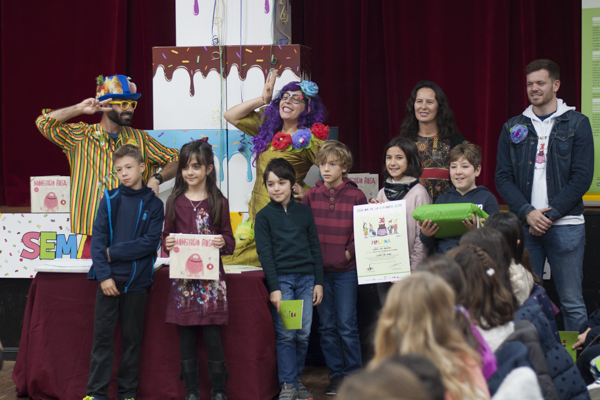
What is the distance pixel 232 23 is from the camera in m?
4.39

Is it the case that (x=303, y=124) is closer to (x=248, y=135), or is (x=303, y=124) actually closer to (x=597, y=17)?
(x=248, y=135)

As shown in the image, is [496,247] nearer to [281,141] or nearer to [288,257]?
[288,257]

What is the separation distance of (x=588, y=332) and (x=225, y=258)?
7.02 feet

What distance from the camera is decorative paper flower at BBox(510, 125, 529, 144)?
3721 mm

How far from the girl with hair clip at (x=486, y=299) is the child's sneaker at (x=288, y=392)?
168cm

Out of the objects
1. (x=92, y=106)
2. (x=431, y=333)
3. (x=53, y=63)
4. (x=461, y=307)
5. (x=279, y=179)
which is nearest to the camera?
(x=431, y=333)

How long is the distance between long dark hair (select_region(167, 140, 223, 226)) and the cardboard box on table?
3.87 ft

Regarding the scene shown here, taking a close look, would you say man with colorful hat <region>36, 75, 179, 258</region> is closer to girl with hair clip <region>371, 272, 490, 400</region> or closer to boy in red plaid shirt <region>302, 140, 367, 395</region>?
boy in red plaid shirt <region>302, 140, 367, 395</region>

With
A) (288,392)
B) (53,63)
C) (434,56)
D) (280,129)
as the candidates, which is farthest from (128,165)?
(53,63)

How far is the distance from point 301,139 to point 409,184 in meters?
0.71

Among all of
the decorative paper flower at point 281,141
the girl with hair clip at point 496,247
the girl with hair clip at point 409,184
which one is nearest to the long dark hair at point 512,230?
the girl with hair clip at point 496,247

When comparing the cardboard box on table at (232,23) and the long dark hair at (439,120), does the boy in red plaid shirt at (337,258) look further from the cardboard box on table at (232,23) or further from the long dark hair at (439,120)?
the cardboard box on table at (232,23)

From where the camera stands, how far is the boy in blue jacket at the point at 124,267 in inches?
134

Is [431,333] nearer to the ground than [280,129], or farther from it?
nearer to the ground
